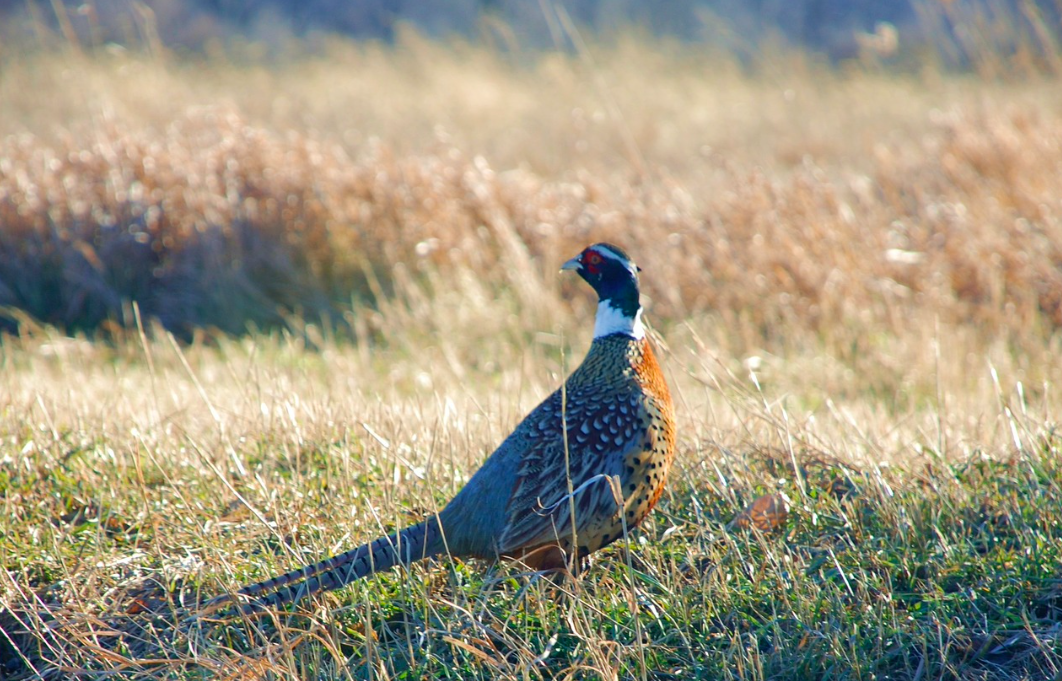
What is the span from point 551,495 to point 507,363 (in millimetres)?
2636

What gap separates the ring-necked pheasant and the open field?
0.42 feet

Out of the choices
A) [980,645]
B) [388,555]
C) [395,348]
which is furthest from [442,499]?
[395,348]

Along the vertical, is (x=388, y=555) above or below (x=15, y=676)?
above

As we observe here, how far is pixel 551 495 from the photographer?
2.92 meters

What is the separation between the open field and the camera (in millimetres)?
2840

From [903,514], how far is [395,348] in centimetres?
347

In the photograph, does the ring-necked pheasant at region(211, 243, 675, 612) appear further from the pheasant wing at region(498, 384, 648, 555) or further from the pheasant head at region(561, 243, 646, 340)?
the pheasant head at region(561, 243, 646, 340)

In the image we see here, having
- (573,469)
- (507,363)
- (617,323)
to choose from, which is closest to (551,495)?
(573,469)

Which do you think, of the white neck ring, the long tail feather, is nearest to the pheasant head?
the white neck ring

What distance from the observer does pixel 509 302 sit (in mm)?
6324

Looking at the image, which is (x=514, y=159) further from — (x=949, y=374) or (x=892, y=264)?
(x=949, y=374)

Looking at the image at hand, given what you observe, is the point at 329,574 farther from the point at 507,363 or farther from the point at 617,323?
the point at 507,363

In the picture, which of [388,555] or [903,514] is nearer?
[388,555]

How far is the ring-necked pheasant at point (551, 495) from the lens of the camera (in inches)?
110
